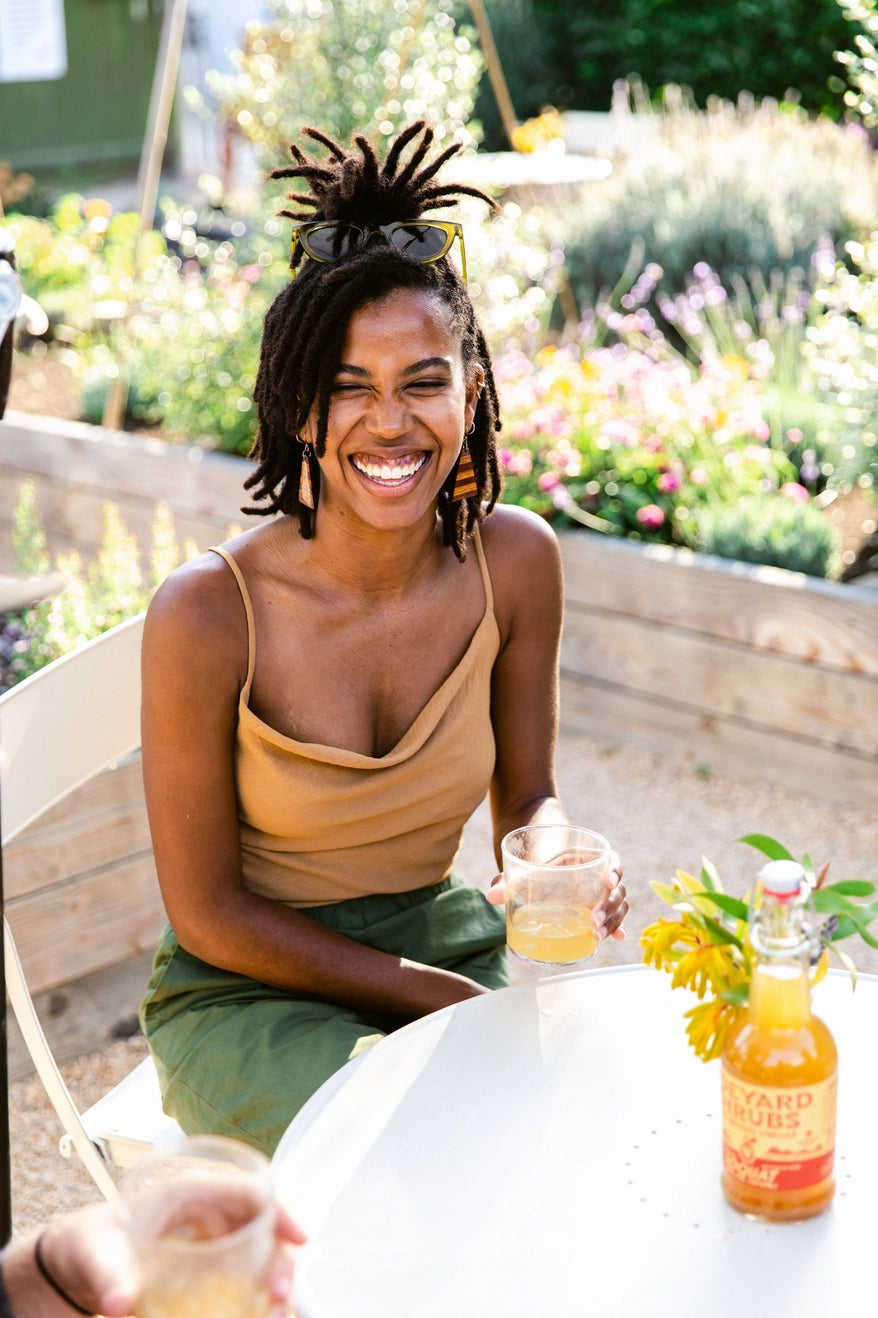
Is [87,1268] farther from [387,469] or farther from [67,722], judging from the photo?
[387,469]

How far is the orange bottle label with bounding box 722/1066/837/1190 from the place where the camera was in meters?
1.25

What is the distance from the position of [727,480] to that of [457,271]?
8.77ft

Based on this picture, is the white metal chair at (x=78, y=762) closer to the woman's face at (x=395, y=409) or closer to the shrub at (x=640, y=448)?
the woman's face at (x=395, y=409)

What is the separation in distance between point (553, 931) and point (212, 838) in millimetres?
502

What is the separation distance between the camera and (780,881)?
1149 millimetres

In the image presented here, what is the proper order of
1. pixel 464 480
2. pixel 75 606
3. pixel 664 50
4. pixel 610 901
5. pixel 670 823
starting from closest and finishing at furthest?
pixel 610 901 → pixel 464 480 → pixel 75 606 → pixel 670 823 → pixel 664 50

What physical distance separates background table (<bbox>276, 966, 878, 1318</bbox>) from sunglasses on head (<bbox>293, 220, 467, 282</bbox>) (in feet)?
3.22

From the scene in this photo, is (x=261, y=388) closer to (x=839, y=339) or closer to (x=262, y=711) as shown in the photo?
(x=262, y=711)

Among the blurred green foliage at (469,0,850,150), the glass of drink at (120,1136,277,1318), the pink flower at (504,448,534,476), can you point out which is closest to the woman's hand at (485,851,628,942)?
the glass of drink at (120,1136,277,1318)

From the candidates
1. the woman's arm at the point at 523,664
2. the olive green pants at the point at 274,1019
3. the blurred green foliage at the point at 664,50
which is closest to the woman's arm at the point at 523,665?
the woman's arm at the point at 523,664

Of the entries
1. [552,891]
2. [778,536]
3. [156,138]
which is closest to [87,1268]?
[552,891]

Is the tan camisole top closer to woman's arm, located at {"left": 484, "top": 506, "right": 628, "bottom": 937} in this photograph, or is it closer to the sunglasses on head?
woman's arm, located at {"left": 484, "top": 506, "right": 628, "bottom": 937}

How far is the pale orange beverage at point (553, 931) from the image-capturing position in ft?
5.58

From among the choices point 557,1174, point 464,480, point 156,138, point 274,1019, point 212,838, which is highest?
point 156,138
